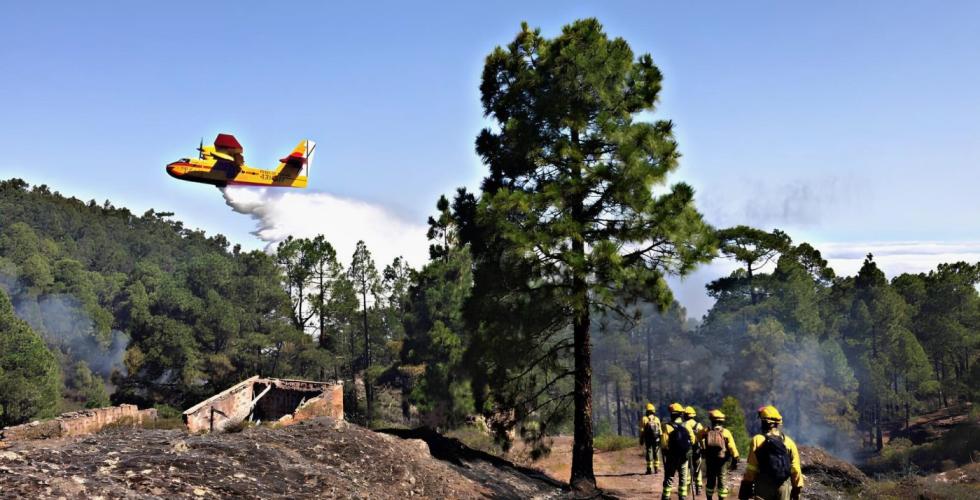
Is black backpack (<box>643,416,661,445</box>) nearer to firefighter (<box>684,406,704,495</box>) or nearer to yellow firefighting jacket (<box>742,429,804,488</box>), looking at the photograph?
firefighter (<box>684,406,704,495</box>)

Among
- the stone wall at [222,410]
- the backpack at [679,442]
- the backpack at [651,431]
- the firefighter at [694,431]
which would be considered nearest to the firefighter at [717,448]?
the backpack at [679,442]

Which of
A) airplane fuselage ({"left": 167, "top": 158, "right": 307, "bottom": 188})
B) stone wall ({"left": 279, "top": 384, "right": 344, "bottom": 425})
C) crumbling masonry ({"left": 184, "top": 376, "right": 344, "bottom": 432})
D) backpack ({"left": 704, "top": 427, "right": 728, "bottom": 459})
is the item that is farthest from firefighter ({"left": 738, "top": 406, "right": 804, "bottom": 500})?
airplane fuselage ({"left": 167, "top": 158, "right": 307, "bottom": 188})

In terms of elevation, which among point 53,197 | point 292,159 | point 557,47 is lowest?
point 557,47

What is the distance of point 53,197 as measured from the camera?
92.3 meters

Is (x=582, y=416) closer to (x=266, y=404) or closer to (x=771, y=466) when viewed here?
(x=771, y=466)

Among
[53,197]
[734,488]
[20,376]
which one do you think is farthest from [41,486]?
[53,197]

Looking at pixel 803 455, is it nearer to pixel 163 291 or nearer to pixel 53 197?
pixel 163 291

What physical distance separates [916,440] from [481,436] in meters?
41.9

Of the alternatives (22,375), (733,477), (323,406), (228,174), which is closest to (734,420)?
(733,477)

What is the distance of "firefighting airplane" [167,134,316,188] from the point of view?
33781 mm

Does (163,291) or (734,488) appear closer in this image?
(734,488)

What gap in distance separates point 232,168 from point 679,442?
1220 inches

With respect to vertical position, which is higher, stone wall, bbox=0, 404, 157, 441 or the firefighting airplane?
the firefighting airplane

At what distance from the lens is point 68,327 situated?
5262 centimetres
